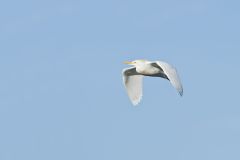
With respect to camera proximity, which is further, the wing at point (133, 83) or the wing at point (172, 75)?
the wing at point (133, 83)

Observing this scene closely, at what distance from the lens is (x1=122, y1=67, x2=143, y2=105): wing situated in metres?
51.8

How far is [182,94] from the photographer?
41.4 meters

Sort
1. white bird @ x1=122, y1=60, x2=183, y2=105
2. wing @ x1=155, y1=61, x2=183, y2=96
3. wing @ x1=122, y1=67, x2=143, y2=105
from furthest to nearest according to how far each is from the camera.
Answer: wing @ x1=122, y1=67, x2=143, y2=105, white bird @ x1=122, y1=60, x2=183, y2=105, wing @ x1=155, y1=61, x2=183, y2=96

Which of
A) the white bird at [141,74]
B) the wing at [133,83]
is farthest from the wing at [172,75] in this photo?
the wing at [133,83]

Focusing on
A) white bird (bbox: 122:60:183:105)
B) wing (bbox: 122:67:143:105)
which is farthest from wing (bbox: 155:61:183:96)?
wing (bbox: 122:67:143:105)

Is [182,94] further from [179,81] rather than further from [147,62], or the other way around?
[147,62]

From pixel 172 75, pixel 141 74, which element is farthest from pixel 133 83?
pixel 172 75

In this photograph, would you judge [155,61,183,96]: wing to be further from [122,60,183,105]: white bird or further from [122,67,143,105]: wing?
[122,67,143,105]: wing

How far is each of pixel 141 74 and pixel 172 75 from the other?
655 cm

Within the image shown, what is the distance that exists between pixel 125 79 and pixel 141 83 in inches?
40.9

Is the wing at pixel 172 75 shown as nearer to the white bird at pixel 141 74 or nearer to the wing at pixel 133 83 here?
the white bird at pixel 141 74

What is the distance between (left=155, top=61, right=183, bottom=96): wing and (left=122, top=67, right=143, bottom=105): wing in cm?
482

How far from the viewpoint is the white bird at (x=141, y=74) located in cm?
4404

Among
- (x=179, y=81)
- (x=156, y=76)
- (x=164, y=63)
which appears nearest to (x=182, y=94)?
(x=179, y=81)
